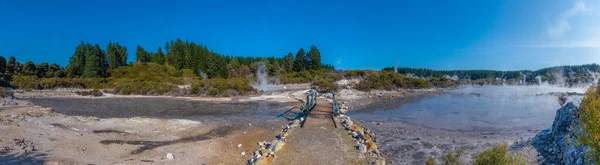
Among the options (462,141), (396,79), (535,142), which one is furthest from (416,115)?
(396,79)

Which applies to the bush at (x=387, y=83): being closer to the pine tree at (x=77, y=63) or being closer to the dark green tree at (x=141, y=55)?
the dark green tree at (x=141, y=55)

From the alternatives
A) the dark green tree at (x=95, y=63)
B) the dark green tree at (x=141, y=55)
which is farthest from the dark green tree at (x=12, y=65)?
the dark green tree at (x=141, y=55)

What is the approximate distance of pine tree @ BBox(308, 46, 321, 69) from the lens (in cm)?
7419

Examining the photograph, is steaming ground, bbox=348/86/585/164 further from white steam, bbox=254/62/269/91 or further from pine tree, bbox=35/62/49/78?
pine tree, bbox=35/62/49/78

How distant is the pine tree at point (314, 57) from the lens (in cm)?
7419

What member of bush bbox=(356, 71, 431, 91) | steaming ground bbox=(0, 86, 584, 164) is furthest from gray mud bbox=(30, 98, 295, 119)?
bush bbox=(356, 71, 431, 91)

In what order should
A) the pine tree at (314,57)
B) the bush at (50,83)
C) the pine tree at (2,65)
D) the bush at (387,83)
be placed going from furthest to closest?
the pine tree at (314,57) < the pine tree at (2,65) < the bush at (50,83) < the bush at (387,83)

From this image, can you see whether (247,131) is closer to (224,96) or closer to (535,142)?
(535,142)

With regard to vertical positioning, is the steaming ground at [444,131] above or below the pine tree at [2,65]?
below

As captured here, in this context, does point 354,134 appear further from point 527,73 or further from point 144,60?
point 527,73

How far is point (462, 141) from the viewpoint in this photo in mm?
13156

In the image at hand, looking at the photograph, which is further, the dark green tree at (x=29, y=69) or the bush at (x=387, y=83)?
the dark green tree at (x=29, y=69)

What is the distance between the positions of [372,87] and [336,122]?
29.8m

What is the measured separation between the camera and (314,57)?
243 ft
